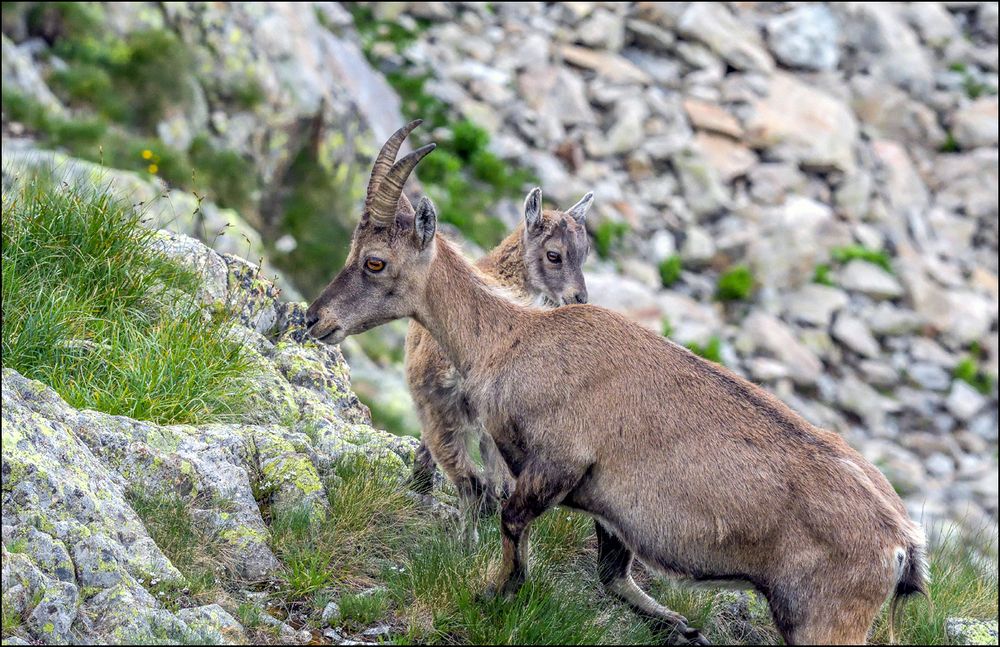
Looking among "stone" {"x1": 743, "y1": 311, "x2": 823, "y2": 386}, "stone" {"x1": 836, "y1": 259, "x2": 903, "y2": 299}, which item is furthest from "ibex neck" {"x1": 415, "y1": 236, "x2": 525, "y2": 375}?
"stone" {"x1": 836, "y1": 259, "x2": 903, "y2": 299}

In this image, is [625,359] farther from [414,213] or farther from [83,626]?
[83,626]

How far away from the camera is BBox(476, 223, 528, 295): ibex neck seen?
1172cm

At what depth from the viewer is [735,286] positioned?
2602 centimetres

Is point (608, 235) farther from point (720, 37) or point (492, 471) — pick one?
point (492, 471)

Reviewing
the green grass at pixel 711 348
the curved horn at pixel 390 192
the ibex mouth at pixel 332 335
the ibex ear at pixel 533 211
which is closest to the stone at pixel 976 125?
the green grass at pixel 711 348

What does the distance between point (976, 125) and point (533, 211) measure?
2367cm

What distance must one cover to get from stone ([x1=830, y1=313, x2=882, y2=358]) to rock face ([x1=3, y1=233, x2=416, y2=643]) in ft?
57.9

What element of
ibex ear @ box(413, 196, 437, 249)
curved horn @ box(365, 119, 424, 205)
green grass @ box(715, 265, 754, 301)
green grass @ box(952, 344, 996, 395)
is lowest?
green grass @ box(952, 344, 996, 395)

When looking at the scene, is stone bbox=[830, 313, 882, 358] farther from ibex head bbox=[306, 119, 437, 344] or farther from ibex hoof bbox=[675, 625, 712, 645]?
ibex head bbox=[306, 119, 437, 344]

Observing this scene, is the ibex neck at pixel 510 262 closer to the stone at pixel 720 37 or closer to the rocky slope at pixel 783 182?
the rocky slope at pixel 783 182

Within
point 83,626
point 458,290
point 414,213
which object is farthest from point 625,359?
point 83,626

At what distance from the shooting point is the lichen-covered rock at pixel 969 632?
9016mm

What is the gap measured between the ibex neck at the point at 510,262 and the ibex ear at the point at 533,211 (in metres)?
0.17

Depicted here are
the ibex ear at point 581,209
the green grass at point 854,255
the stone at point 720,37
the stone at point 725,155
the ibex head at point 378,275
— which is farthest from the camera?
the stone at point 720,37
